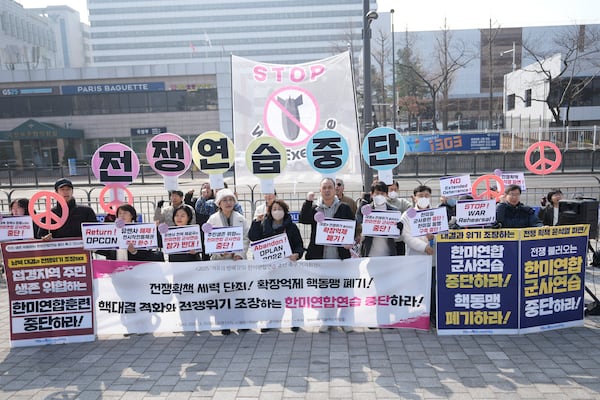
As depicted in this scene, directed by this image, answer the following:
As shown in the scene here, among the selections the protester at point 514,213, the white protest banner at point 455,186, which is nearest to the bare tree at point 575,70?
the protester at point 514,213

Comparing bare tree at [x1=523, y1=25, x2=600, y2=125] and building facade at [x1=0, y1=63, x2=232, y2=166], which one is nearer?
bare tree at [x1=523, y1=25, x2=600, y2=125]

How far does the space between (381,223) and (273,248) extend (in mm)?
1357

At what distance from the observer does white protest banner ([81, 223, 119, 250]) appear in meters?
5.48

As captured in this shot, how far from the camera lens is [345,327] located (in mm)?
5629

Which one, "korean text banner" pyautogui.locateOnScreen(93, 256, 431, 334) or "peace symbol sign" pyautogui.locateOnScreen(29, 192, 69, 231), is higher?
"peace symbol sign" pyautogui.locateOnScreen(29, 192, 69, 231)

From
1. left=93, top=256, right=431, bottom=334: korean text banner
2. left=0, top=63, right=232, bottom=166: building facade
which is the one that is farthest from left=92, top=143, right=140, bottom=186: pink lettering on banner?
left=0, top=63, right=232, bottom=166: building facade

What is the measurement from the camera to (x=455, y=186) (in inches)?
239

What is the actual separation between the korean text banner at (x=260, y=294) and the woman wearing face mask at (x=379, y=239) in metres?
0.34

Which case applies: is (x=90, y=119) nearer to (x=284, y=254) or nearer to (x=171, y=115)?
(x=171, y=115)

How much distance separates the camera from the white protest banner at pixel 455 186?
6.01 meters

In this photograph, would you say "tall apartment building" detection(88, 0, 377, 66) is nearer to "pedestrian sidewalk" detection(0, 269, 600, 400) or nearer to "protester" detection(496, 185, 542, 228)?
"protester" detection(496, 185, 542, 228)

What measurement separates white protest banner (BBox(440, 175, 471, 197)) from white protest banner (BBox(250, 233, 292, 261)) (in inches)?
91.7

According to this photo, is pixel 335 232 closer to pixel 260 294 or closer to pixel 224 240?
pixel 260 294

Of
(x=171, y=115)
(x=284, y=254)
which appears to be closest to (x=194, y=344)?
(x=284, y=254)
